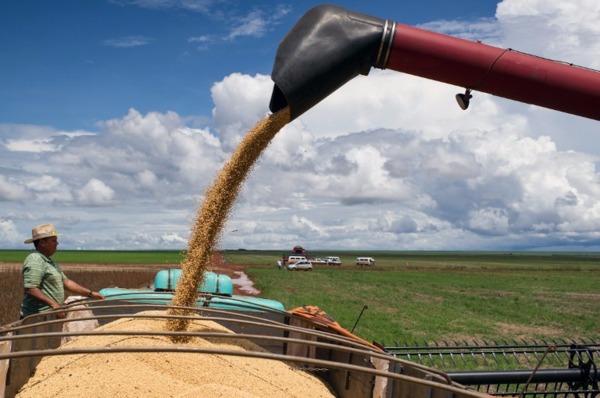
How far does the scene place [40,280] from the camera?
17.2ft

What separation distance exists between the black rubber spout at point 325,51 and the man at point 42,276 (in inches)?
107

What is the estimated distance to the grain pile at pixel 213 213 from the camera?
4.62 m

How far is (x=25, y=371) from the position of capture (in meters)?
3.53

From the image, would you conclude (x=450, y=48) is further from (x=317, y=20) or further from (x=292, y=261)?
(x=292, y=261)

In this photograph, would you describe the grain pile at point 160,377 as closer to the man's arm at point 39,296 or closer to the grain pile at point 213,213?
the grain pile at point 213,213

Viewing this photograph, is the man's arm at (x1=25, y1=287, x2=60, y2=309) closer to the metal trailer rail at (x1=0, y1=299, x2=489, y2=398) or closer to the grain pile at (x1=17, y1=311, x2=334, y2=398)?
the metal trailer rail at (x1=0, y1=299, x2=489, y2=398)

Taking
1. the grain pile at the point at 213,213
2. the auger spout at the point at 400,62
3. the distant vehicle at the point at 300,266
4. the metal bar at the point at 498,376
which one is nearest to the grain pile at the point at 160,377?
the grain pile at the point at 213,213

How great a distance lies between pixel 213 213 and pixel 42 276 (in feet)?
5.52

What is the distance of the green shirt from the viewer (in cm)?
519

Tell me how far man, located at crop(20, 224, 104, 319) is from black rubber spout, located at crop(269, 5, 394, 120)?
2.73m

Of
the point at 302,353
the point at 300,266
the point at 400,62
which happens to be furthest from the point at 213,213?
the point at 300,266

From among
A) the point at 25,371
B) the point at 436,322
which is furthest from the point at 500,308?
the point at 25,371

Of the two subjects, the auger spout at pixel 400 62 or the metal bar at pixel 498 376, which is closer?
the auger spout at pixel 400 62

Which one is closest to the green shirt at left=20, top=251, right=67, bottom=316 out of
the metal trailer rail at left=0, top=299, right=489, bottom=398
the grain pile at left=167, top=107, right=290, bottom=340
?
the metal trailer rail at left=0, top=299, right=489, bottom=398
